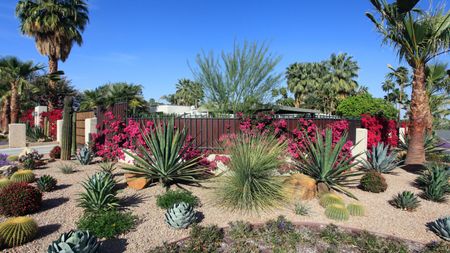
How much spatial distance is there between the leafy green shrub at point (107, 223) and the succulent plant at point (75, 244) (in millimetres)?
669

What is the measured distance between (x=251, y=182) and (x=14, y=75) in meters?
21.7

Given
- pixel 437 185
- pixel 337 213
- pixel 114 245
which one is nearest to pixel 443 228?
pixel 337 213

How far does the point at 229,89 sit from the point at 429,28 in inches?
427

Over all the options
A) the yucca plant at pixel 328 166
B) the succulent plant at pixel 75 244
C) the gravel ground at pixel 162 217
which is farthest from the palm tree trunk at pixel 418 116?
the succulent plant at pixel 75 244

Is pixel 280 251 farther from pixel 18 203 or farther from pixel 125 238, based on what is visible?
pixel 18 203

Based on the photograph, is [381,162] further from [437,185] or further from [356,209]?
[356,209]

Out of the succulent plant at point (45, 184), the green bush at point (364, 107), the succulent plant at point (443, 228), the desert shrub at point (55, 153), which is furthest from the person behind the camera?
the green bush at point (364, 107)

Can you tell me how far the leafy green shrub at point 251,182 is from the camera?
5.48 m

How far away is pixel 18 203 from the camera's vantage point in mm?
4867

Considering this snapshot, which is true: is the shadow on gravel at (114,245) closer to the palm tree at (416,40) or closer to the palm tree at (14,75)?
the palm tree at (416,40)

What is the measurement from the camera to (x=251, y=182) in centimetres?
564

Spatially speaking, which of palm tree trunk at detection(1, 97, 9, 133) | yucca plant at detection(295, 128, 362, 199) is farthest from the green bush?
palm tree trunk at detection(1, 97, 9, 133)

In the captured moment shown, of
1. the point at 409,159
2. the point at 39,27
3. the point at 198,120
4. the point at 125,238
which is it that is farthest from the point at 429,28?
the point at 39,27

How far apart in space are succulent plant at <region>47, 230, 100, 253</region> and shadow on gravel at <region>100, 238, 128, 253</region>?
0.35 meters
